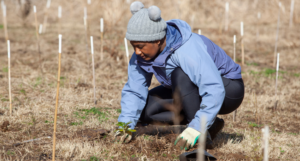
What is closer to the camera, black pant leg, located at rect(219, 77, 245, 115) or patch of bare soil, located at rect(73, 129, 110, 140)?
black pant leg, located at rect(219, 77, 245, 115)

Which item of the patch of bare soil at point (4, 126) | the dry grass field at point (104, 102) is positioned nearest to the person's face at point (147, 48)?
the dry grass field at point (104, 102)

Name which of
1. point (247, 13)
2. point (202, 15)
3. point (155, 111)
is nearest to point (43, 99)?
point (155, 111)

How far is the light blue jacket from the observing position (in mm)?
1969

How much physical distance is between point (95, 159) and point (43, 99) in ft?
6.06

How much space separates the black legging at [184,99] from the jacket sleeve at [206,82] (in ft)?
0.58

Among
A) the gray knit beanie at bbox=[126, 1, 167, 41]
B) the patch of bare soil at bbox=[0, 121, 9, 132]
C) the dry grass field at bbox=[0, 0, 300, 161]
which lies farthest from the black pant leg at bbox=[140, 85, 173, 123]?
the patch of bare soil at bbox=[0, 121, 9, 132]

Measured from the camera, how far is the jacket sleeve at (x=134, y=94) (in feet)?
7.85

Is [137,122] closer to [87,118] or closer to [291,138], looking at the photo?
[87,118]

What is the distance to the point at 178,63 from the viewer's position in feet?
7.19

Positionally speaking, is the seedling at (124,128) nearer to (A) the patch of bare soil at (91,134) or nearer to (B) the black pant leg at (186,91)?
(A) the patch of bare soil at (91,134)

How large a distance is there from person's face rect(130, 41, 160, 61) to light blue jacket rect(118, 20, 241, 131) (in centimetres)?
6

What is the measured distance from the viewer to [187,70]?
2078 mm

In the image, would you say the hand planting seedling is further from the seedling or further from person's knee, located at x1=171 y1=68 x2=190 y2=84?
person's knee, located at x1=171 y1=68 x2=190 y2=84

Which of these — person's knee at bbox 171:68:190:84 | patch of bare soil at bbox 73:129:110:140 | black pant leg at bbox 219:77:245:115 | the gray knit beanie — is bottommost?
patch of bare soil at bbox 73:129:110:140
